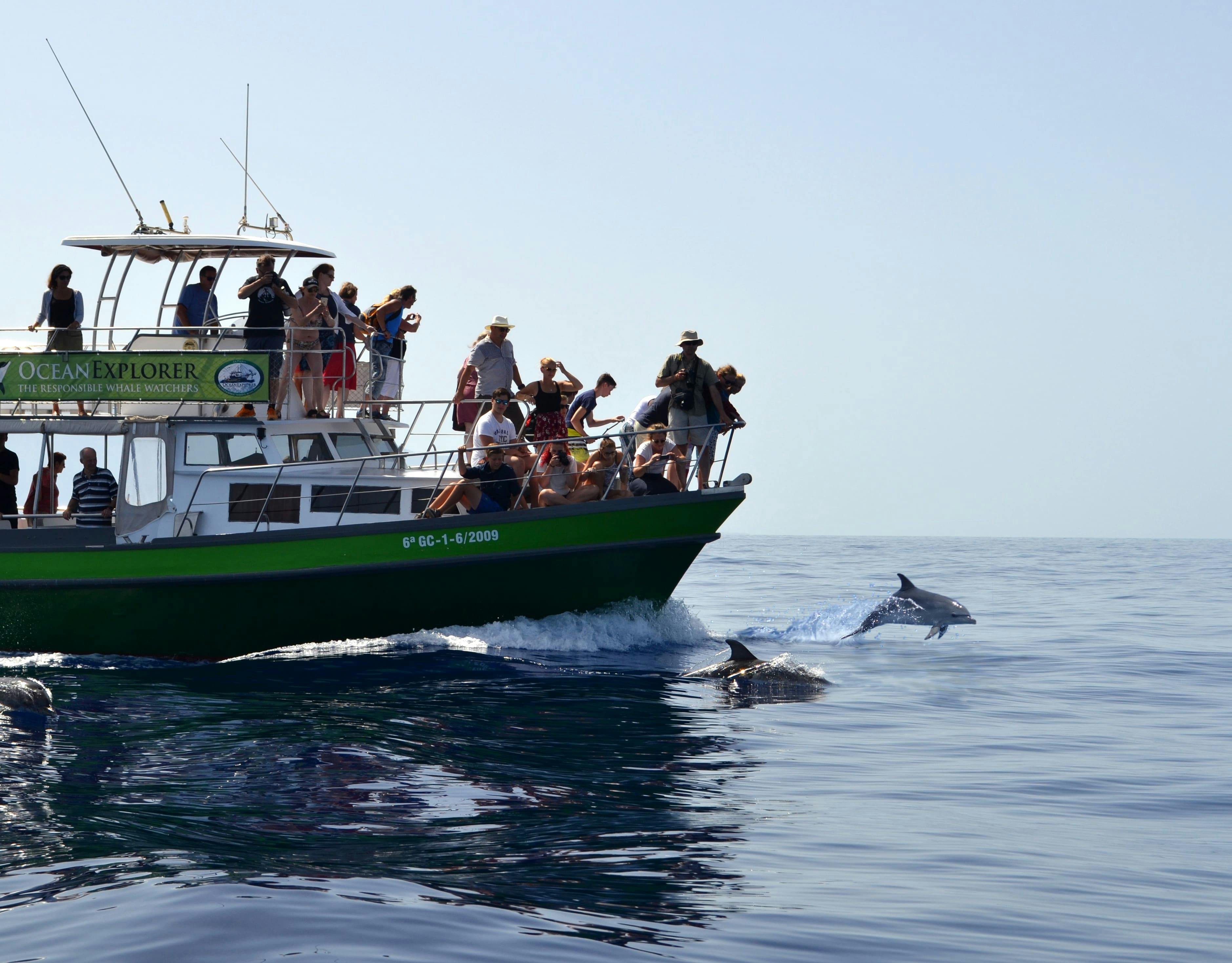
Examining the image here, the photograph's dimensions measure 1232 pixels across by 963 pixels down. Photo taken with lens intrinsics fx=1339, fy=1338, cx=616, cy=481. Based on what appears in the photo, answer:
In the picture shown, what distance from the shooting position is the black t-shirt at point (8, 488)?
15.9 m

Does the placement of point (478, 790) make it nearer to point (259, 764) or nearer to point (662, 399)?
point (259, 764)

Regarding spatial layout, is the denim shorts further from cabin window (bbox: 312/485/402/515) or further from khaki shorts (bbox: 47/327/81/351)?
khaki shorts (bbox: 47/327/81/351)

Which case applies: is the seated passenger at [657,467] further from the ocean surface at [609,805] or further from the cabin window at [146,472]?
the cabin window at [146,472]

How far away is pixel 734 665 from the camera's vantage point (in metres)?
13.9

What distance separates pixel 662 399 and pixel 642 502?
1.48m

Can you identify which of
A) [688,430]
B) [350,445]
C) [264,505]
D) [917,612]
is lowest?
[917,612]

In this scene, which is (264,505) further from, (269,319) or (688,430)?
(688,430)

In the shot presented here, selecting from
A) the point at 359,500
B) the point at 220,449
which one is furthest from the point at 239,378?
the point at 359,500

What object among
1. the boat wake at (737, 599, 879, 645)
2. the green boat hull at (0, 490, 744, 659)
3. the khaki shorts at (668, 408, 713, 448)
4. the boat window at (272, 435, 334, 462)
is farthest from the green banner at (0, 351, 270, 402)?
the boat wake at (737, 599, 879, 645)

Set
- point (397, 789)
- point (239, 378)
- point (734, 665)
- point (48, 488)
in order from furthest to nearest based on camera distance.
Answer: point (48, 488) → point (239, 378) → point (734, 665) → point (397, 789)

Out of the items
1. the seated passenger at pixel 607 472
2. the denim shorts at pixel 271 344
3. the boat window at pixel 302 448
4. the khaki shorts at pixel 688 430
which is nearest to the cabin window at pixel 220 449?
the boat window at pixel 302 448

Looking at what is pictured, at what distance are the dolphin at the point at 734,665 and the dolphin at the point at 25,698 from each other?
6.17m

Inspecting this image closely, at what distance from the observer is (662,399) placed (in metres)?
15.5

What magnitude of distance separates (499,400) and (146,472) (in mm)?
4267
